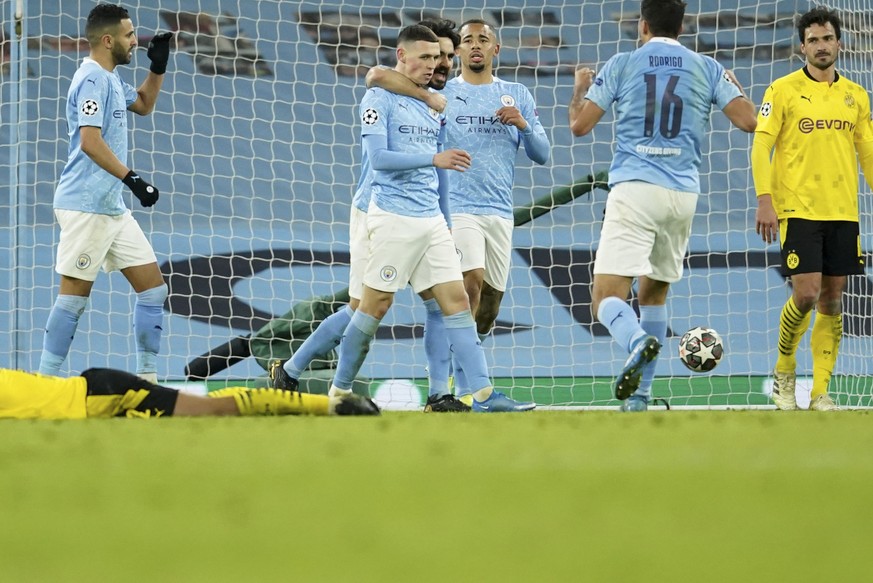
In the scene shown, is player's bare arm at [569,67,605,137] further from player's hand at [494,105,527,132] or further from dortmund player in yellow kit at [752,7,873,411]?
dortmund player in yellow kit at [752,7,873,411]

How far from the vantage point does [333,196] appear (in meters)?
A: 9.06

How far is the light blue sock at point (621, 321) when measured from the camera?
4297 millimetres

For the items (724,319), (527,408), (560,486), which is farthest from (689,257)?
(560,486)


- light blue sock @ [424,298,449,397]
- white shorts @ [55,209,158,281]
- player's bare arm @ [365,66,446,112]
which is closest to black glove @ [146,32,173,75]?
white shorts @ [55,209,158,281]

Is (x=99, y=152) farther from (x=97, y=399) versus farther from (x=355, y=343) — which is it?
(x=97, y=399)

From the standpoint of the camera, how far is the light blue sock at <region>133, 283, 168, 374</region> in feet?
18.3

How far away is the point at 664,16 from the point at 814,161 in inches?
45.5

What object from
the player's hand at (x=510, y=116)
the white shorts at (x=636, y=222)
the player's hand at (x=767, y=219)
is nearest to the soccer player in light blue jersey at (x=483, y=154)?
the player's hand at (x=510, y=116)

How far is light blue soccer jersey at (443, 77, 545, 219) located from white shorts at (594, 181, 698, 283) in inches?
38.0

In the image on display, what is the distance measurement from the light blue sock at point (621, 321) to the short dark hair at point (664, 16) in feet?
3.92

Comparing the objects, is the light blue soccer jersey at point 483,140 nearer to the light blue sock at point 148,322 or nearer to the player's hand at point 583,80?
the player's hand at point 583,80

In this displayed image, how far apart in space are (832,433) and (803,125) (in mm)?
2653

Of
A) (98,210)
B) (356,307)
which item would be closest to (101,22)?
(98,210)

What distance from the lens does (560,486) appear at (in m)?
2.23
